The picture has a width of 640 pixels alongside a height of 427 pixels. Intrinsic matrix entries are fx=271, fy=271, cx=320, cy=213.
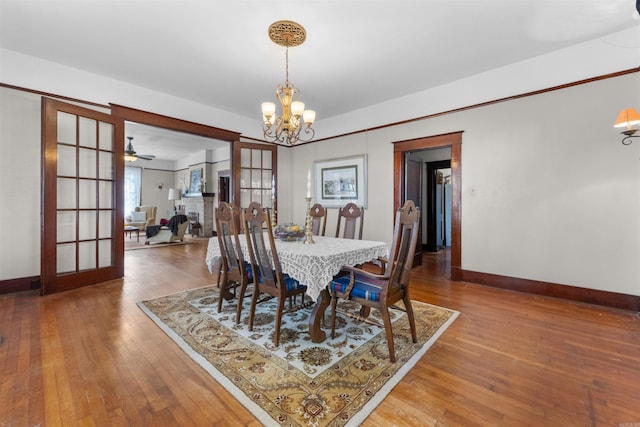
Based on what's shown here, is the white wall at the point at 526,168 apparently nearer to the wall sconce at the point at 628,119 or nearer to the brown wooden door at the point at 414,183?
the wall sconce at the point at 628,119

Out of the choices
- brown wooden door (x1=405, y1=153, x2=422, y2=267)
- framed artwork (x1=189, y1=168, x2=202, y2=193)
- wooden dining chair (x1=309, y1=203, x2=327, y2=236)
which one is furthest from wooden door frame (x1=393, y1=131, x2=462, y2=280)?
framed artwork (x1=189, y1=168, x2=202, y2=193)

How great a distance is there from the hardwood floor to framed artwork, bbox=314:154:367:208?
2.57 metres

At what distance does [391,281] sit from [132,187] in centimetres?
1091

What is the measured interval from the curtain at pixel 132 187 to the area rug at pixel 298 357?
28.4 ft

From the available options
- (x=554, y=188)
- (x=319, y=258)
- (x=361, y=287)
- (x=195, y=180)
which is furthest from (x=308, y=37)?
(x=195, y=180)

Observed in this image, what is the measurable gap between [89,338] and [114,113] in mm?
3043

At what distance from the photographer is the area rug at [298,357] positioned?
1.44 metres

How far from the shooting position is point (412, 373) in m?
1.72

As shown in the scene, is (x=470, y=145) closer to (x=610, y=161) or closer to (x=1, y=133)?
(x=610, y=161)

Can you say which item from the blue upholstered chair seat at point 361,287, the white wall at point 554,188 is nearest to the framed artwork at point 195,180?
the white wall at point 554,188

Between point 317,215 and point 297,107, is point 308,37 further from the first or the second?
point 317,215

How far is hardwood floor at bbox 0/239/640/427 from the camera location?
137 centimetres

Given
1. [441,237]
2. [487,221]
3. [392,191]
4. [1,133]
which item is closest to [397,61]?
[392,191]

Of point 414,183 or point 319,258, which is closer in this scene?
point 319,258
